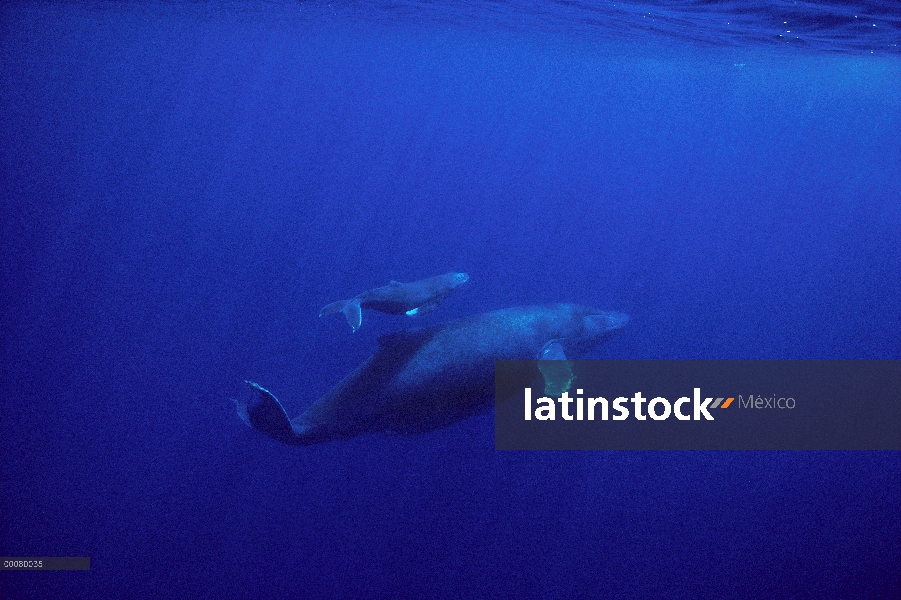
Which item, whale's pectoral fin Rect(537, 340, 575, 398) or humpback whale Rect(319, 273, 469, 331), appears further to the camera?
whale's pectoral fin Rect(537, 340, 575, 398)

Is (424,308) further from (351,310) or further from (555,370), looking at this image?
(555,370)

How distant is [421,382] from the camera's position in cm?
629

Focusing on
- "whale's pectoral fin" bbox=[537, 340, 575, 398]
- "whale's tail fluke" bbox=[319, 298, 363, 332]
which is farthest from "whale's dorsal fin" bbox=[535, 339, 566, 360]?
→ "whale's tail fluke" bbox=[319, 298, 363, 332]

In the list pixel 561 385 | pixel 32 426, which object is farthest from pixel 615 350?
pixel 32 426

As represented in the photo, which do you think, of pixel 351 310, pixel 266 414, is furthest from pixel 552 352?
pixel 266 414

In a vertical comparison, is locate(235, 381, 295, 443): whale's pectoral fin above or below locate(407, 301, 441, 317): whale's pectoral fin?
below

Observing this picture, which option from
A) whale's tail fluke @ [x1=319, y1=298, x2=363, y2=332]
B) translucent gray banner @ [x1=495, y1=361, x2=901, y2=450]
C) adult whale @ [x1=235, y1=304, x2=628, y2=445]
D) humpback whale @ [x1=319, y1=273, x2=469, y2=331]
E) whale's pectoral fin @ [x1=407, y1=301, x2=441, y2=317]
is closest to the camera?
whale's tail fluke @ [x1=319, y1=298, x2=363, y2=332]

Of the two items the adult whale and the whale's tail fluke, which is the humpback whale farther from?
the adult whale

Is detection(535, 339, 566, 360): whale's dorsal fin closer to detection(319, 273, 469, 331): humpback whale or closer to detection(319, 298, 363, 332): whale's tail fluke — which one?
detection(319, 273, 469, 331): humpback whale

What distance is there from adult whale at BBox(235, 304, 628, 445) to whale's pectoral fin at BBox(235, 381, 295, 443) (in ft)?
0.34

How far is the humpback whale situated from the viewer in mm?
5670

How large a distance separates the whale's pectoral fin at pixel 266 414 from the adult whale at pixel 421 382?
0.10 m

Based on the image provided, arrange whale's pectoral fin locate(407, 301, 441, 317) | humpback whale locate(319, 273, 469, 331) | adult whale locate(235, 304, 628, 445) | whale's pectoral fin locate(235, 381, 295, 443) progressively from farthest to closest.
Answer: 1. adult whale locate(235, 304, 628, 445)
2. whale's pectoral fin locate(407, 301, 441, 317)
3. humpback whale locate(319, 273, 469, 331)
4. whale's pectoral fin locate(235, 381, 295, 443)

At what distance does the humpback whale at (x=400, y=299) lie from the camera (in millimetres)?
5670
